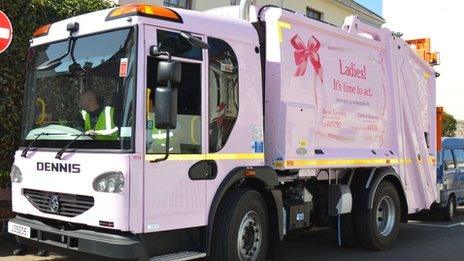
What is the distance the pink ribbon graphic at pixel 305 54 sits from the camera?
277 inches

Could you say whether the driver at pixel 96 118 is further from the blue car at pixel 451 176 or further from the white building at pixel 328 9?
the white building at pixel 328 9

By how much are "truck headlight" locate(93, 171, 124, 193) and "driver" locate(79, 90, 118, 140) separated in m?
0.34

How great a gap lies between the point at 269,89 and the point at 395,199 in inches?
133

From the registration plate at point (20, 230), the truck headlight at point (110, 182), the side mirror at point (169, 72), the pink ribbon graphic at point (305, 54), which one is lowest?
the registration plate at point (20, 230)

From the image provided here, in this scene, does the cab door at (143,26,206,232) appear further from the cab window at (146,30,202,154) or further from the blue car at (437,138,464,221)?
the blue car at (437,138,464,221)

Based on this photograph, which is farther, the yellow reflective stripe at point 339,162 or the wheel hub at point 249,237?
the yellow reflective stripe at point 339,162

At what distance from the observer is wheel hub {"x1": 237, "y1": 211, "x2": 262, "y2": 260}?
6.23 meters

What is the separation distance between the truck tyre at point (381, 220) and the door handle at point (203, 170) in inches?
131

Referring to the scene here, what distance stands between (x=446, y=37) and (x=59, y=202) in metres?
33.7

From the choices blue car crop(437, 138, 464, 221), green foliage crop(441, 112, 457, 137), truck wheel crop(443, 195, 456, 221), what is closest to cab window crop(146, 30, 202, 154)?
blue car crop(437, 138, 464, 221)

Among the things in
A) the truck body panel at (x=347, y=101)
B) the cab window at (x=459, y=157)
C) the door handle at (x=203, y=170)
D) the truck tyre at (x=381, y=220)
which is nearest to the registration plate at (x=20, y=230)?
the door handle at (x=203, y=170)

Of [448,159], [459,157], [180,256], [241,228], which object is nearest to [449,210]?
[448,159]

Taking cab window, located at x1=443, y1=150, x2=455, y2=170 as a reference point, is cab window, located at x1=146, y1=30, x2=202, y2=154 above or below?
above

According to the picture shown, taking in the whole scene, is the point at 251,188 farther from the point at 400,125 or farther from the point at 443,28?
the point at 443,28
